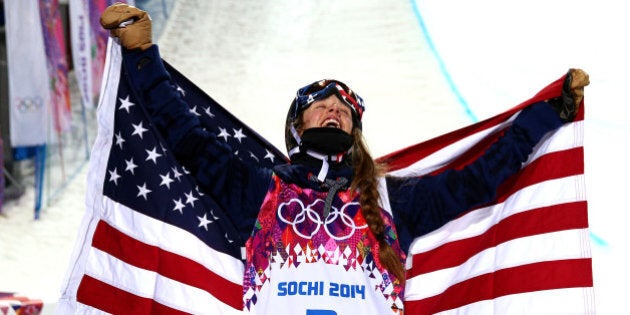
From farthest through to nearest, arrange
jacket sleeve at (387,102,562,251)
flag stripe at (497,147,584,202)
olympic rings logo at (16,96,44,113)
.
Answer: olympic rings logo at (16,96,44,113)
flag stripe at (497,147,584,202)
jacket sleeve at (387,102,562,251)

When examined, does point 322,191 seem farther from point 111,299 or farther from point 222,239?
point 111,299

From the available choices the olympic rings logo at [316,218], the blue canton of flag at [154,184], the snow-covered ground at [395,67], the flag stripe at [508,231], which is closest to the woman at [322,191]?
the olympic rings logo at [316,218]

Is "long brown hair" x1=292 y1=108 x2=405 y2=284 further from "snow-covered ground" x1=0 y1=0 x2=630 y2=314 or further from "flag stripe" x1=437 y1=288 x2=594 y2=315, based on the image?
"snow-covered ground" x1=0 y1=0 x2=630 y2=314

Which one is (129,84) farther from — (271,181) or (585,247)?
(585,247)

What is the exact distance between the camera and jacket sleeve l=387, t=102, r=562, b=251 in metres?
2.99

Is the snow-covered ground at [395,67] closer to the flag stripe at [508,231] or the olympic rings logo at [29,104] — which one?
the olympic rings logo at [29,104]

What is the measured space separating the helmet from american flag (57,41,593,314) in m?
0.29

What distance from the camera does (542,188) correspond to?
10.6ft

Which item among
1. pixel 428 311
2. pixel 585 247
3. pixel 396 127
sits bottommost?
pixel 396 127

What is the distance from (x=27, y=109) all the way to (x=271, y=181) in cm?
361

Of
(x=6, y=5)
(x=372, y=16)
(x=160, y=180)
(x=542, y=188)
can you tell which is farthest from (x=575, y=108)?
(x=372, y=16)

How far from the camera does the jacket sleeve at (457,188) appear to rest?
2.99 metres

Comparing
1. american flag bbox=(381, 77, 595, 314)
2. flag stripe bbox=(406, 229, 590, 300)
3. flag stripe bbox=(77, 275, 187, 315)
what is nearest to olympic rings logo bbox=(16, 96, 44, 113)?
flag stripe bbox=(77, 275, 187, 315)

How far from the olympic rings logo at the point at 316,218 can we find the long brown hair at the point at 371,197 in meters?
0.04
